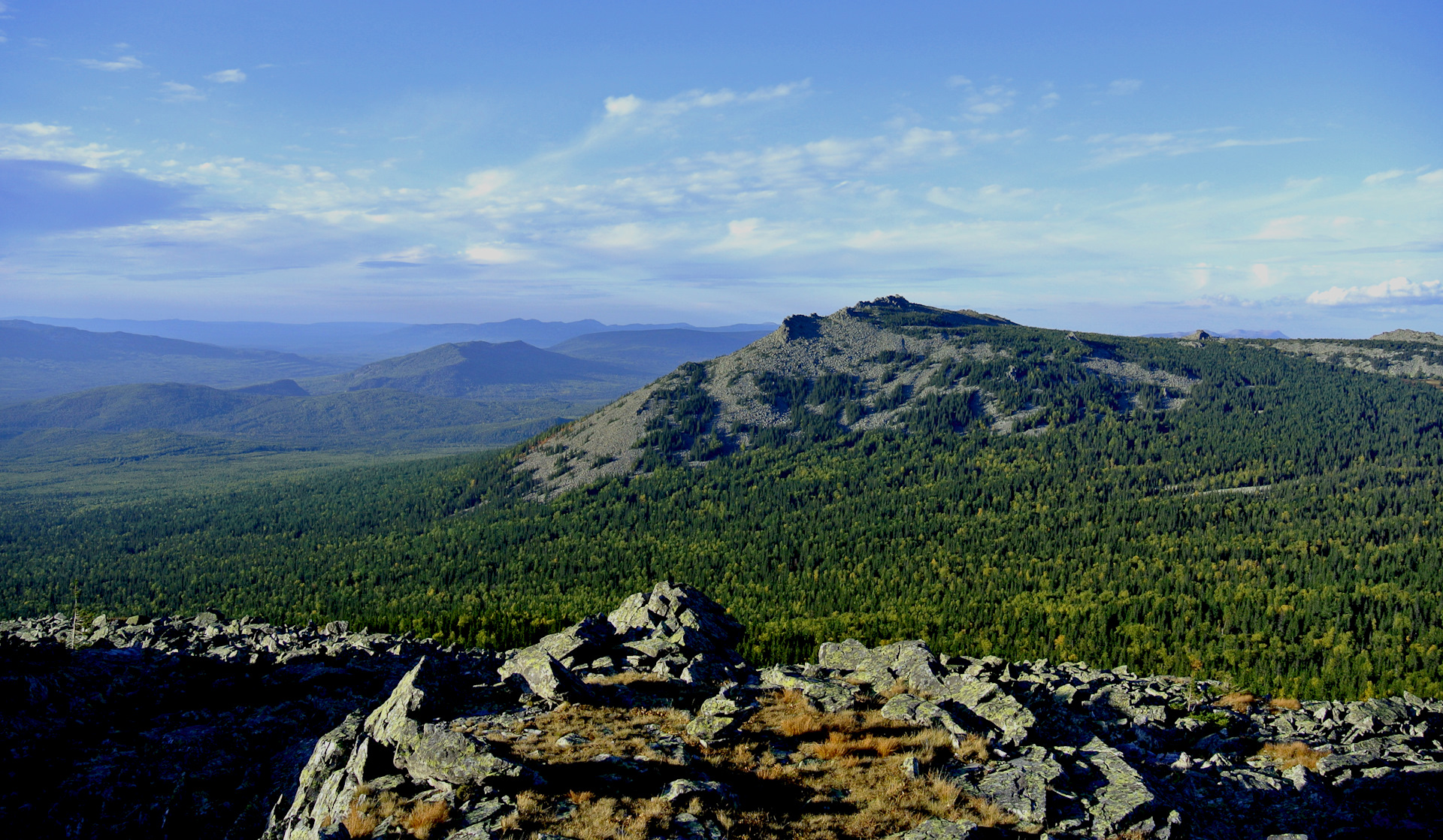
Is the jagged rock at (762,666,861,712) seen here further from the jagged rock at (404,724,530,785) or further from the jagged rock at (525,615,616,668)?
the jagged rock at (404,724,530,785)

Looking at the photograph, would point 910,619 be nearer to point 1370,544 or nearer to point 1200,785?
point 1200,785

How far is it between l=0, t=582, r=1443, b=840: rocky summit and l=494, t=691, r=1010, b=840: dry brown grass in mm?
121

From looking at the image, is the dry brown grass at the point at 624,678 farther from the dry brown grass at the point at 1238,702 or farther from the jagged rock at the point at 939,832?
the dry brown grass at the point at 1238,702

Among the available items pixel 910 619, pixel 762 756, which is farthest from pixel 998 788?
pixel 910 619

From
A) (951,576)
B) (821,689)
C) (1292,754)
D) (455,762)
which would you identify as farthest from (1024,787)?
(951,576)

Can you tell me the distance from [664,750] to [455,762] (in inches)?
345

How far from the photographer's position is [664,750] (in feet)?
96.4

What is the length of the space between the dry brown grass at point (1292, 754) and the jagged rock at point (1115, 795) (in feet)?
61.2

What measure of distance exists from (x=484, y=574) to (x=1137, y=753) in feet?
464

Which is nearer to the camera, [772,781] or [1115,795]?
[772,781]

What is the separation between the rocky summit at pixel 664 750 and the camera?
25.1 m

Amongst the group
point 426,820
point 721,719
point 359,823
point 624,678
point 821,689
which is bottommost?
point 624,678

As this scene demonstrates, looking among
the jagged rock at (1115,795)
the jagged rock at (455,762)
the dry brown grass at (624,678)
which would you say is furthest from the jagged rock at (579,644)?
the jagged rock at (1115,795)

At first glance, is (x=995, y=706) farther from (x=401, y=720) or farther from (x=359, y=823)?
(x=359, y=823)
